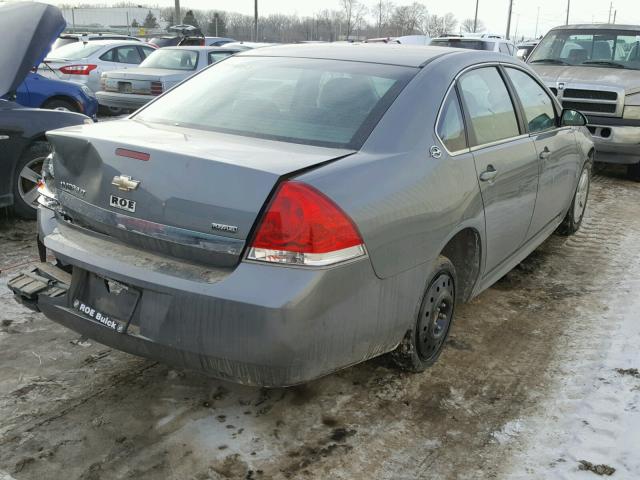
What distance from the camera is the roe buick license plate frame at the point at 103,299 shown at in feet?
9.11

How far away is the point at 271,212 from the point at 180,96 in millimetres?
1577

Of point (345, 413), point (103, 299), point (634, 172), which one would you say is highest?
point (103, 299)

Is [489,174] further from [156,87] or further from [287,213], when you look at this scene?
[156,87]

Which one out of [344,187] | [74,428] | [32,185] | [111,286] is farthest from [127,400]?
[32,185]

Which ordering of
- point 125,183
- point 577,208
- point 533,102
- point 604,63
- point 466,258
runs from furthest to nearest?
point 604,63
point 577,208
point 533,102
point 466,258
point 125,183

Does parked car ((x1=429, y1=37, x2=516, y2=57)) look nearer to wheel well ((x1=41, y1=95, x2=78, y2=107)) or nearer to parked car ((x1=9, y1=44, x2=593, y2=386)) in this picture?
wheel well ((x1=41, y1=95, x2=78, y2=107))

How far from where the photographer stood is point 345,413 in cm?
317

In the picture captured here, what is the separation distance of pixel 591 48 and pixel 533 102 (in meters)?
5.68

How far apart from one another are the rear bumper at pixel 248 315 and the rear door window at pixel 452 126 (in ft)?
2.87

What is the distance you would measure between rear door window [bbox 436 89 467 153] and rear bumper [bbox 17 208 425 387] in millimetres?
875

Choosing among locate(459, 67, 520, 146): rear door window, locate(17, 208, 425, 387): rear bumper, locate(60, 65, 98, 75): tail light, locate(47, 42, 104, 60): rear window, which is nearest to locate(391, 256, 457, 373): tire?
locate(17, 208, 425, 387): rear bumper

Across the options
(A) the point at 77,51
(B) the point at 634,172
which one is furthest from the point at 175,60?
(B) the point at 634,172

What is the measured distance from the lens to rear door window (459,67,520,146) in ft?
12.3

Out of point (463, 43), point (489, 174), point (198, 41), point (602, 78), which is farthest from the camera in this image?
point (198, 41)
